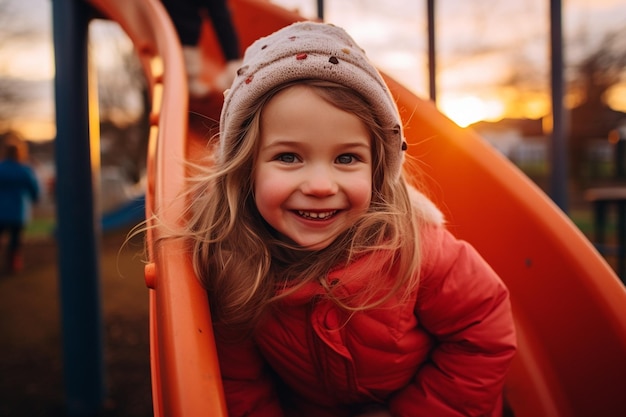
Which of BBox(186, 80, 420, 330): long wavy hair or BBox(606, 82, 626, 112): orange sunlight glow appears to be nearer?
BBox(186, 80, 420, 330): long wavy hair

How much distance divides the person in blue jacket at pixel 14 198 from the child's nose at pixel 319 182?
178 inches

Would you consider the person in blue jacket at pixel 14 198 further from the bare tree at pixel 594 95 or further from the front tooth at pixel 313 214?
the bare tree at pixel 594 95

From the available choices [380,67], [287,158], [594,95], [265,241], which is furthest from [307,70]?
[594,95]

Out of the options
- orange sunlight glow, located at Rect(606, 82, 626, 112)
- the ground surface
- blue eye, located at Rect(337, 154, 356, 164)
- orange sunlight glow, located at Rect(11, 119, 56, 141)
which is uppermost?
orange sunlight glow, located at Rect(606, 82, 626, 112)

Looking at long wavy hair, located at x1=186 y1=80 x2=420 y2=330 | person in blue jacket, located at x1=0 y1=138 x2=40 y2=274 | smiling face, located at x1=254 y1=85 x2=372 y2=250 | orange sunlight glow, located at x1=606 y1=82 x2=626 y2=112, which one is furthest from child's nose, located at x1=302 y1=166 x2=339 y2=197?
orange sunlight glow, located at x1=606 y1=82 x2=626 y2=112

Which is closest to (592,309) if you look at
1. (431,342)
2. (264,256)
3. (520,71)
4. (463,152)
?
(431,342)

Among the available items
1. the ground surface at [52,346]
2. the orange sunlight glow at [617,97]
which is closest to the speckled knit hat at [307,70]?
the ground surface at [52,346]

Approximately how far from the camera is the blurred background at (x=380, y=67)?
2084 mm

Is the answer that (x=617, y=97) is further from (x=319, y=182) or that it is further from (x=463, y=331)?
(x=319, y=182)

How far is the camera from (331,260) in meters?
0.86

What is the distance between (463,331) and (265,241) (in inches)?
15.3

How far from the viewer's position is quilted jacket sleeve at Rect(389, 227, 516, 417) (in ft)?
2.77

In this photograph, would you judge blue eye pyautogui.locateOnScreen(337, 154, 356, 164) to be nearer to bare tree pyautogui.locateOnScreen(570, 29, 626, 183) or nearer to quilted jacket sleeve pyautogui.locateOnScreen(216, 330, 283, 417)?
quilted jacket sleeve pyautogui.locateOnScreen(216, 330, 283, 417)

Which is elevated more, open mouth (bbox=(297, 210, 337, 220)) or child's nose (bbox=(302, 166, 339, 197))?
child's nose (bbox=(302, 166, 339, 197))
